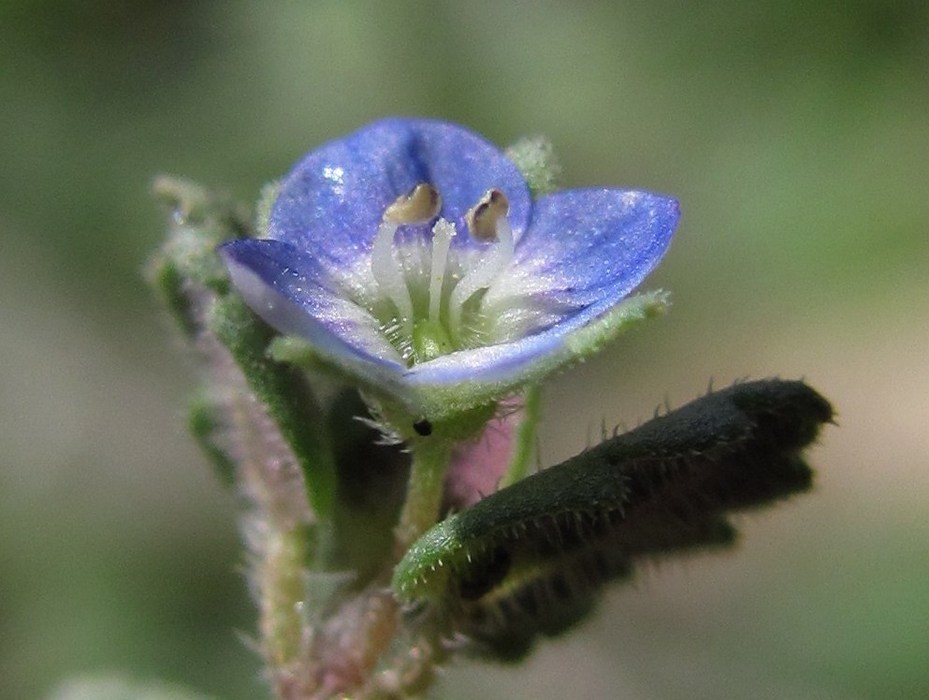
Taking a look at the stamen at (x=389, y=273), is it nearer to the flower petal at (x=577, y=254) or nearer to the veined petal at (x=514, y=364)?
the flower petal at (x=577, y=254)

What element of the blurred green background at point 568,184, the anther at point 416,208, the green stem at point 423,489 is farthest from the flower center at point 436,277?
the blurred green background at point 568,184

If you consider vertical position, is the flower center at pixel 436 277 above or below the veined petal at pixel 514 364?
above

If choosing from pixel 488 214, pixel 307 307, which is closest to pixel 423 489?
pixel 307 307

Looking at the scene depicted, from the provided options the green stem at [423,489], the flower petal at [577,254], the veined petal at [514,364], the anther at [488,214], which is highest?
the anther at [488,214]

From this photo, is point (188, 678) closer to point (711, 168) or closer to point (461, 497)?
point (461, 497)

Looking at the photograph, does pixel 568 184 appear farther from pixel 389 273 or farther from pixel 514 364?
pixel 514 364

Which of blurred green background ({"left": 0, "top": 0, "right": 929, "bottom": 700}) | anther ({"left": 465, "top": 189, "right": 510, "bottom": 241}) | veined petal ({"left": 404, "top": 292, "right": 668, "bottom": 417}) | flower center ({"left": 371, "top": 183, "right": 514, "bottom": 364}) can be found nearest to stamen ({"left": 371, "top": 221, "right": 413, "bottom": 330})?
flower center ({"left": 371, "top": 183, "right": 514, "bottom": 364})

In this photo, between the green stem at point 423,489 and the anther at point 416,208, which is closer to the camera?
the green stem at point 423,489

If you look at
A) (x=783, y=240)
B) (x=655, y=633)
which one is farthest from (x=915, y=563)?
(x=783, y=240)
